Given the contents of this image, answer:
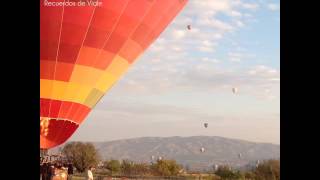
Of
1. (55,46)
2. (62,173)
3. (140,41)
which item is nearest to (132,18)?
(140,41)

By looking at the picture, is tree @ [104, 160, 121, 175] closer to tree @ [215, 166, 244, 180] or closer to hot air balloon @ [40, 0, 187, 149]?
tree @ [215, 166, 244, 180]

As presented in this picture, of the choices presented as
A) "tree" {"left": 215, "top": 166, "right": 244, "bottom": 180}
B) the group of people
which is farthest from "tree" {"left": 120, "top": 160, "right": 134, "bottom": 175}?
the group of people

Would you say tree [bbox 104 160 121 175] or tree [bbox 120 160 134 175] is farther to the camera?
tree [bbox 120 160 134 175]

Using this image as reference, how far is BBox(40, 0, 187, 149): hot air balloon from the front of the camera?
1012cm

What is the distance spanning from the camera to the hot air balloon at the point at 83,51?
10125 millimetres

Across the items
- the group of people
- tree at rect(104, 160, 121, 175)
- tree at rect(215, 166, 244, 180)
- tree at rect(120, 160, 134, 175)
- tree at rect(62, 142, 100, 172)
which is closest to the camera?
the group of people

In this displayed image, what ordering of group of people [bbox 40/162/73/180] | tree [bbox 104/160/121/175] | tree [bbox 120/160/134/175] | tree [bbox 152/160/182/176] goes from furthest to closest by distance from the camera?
tree [bbox 152/160/182/176], tree [bbox 120/160/134/175], tree [bbox 104/160/121/175], group of people [bbox 40/162/73/180]

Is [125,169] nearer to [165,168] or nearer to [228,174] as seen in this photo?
[165,168]

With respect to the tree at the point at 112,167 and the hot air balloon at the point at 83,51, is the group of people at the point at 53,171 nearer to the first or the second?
the hot air balloon at the point at 83,51

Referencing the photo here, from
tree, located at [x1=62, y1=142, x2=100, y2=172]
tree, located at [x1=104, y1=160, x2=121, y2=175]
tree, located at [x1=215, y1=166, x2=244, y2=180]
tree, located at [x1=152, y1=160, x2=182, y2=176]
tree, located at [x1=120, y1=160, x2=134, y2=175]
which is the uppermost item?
tree, located at [x1=62, y1=142, x2=100, y2=172]

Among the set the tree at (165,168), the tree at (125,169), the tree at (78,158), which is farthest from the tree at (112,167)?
the tree at (165,168)

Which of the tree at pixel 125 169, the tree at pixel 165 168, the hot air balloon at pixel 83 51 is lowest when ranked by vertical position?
the tree at pixel 165 168

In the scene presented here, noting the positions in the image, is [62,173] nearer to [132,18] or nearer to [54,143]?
[54,143]

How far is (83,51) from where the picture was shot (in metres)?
10.6
